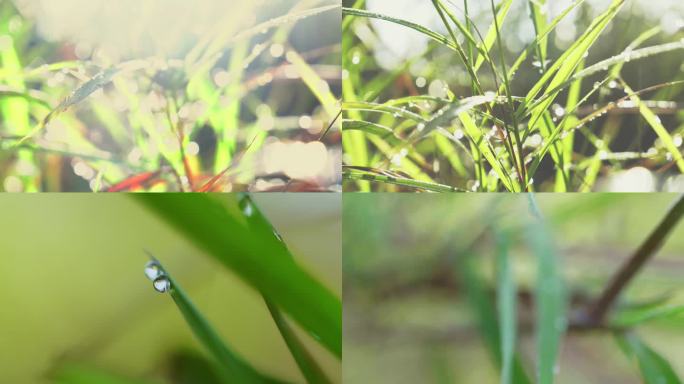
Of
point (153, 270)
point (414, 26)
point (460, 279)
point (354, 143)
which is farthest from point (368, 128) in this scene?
point (153, 270)

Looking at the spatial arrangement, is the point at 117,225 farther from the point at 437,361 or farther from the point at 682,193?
the point at 682,193

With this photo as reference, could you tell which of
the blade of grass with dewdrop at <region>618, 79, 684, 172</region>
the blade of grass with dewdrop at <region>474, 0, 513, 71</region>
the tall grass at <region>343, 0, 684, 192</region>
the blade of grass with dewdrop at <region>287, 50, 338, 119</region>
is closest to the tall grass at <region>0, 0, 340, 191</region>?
the blade of grass with dewdrop at <region>287, 50, 338, 119</region>

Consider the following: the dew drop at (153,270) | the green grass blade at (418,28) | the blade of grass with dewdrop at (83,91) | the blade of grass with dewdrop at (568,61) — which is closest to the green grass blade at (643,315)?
the blade of grass with dewdrop at (568,61)

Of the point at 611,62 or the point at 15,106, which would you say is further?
the point at 15,106

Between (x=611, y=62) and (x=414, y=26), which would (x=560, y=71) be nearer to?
(x=611, y=62)

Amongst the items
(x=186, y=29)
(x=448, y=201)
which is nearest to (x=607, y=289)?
(x=448, y=201)
